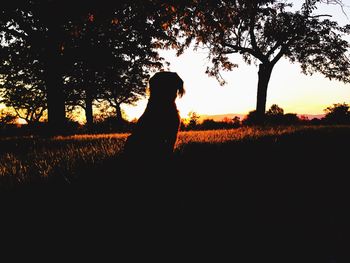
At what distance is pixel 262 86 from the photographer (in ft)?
74.8

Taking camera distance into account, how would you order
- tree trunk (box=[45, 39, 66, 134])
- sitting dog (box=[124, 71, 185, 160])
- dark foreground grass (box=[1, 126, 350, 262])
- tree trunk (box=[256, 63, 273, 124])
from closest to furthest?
dark foreground grass (box=[1, 126, 350, 262]) → sitting dog (box=[124, 71, 185, 160]) → tree trunk (box=[45, 39, 66, 134]) → tree trunk (box=[256, 63, 273, 124])

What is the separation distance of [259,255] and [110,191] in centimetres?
157

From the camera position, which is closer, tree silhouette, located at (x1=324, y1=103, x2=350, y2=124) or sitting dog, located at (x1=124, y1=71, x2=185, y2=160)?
sitting dog, located at (x1=124, y1=71, x2=185, y2=160)

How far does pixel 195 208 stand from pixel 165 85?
63.0 inches

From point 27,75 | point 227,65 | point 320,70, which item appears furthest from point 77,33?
point 320,70

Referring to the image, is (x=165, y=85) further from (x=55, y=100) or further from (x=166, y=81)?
(x=55, y=100)

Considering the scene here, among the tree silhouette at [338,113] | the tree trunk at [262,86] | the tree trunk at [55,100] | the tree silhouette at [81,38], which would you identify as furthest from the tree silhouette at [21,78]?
the tree silhouette at [338,113]

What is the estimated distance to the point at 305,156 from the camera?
5.72 meters

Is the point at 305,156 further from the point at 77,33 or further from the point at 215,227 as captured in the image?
the point at 77,33

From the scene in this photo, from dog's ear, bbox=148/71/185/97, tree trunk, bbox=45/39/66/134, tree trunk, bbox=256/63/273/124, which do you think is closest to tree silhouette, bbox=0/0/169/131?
tree trunk, bbox=45/39/66/134

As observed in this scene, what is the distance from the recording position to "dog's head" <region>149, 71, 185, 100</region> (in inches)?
152

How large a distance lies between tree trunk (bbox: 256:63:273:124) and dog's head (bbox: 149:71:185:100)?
1976cm

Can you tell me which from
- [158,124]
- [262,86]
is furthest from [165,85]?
[262,86]

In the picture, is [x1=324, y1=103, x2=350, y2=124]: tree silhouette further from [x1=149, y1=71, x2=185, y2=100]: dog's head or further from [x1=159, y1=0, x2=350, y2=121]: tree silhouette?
[x1=149, y1=71, x2=185, y2=100]: dog's head
